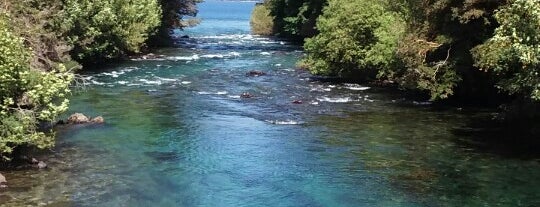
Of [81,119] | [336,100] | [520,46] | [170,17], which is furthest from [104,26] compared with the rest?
[520,46]

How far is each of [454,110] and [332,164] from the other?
14214 millimetres

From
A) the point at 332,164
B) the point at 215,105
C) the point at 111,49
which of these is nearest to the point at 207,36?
the point at 111,49

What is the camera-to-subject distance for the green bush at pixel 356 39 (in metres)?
43.7

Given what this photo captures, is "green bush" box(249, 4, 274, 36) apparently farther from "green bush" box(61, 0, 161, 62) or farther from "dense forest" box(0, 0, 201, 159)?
"green bush" box(61, 0, 161, 62)

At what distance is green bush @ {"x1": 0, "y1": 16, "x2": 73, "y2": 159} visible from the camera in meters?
21.6

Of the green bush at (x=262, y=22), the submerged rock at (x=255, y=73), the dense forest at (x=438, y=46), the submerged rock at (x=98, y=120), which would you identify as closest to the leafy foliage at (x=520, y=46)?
the dense forest at (x=438, y=46)

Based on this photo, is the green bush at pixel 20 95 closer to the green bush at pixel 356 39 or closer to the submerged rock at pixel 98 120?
the submerged rock at pixel 98 120

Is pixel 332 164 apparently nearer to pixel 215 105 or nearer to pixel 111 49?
pixel 215 105

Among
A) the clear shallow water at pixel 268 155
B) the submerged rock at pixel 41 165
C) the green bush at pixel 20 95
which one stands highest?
the green bush at pixel 20 95

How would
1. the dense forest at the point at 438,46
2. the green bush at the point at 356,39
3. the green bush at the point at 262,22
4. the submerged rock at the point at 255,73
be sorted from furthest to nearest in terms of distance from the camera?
the green bush at the point at 262,22 < the submerged rock at the point at 255,73 < the green bush at the point at 356,39 < the dense forest at the point at 438,46

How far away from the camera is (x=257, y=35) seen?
103 metres

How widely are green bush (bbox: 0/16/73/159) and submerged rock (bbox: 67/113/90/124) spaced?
7.21 metres

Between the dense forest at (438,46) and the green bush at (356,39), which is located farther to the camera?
the green bush at (356,39)

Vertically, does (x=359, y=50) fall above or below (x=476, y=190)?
above
